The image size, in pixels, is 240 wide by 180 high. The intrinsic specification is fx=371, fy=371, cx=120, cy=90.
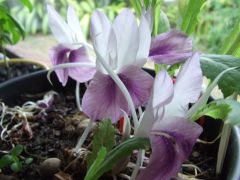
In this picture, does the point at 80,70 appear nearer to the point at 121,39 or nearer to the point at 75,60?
the point at 75,60

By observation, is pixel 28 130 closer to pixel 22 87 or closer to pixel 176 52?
pixel 22 87

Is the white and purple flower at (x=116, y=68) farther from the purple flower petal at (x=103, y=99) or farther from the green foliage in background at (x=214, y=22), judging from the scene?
the green foliage in background at (x=214, y=22)

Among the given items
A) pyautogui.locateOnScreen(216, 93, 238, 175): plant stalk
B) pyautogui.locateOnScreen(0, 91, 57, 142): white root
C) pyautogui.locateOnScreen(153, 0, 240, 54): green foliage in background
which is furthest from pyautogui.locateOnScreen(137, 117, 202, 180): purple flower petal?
pyautogui.locateOnScreen(153, 0, 240, 54): green foliage in background

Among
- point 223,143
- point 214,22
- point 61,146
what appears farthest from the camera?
point 214,22

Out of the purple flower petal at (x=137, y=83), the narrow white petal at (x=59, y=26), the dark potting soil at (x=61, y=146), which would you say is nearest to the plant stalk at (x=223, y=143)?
the dark potting soil at (x=61, y=146)

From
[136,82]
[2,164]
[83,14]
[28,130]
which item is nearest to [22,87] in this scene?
[28,130]

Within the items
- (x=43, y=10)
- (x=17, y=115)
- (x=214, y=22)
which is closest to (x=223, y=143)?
(x=17, y=115)

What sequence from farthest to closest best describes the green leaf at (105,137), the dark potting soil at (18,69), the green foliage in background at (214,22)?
1. the green foliage in background at (214,22)
2. the dark potting soil at (18,69)
3. the green leaf at (105,137)
